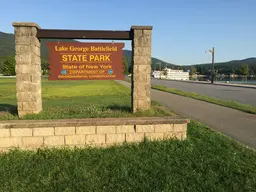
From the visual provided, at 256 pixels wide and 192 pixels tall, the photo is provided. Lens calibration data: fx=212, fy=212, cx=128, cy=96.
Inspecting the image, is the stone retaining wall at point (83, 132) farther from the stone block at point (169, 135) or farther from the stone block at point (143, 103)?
the stone block at point (143, 103)

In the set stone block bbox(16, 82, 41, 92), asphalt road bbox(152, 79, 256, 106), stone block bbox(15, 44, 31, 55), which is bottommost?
asphalt road bbox(152, 79, 256, 106)

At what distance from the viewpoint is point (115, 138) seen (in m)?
4.74

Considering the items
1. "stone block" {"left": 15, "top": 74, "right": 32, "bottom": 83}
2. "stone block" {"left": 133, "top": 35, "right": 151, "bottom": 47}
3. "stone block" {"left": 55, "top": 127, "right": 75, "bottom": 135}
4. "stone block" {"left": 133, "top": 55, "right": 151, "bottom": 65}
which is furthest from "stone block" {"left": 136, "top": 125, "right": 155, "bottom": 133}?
"stone block" {"left": 15, "top": 74, "right": 32, "bottom": 83}

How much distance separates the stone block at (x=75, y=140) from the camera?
4602 mm

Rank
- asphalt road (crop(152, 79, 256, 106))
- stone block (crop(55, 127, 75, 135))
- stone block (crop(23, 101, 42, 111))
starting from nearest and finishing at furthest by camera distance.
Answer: stone block (crop(55, 127, 75, 135)), stone block (crop(23, 101, 42, 111)), asphalt road (crop(152, 79, 256, 106))

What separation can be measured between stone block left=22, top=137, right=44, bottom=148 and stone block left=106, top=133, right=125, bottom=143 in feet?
4.62

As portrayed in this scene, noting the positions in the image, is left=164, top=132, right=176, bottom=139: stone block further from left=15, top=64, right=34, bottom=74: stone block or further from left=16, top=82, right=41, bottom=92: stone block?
left=15, top=64, right=34, bottom=74: stone block

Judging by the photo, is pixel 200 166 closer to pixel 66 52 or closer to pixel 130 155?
pixel 130 155

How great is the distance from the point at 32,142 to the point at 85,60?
2.59m

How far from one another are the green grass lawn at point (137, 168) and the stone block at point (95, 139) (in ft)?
0.60

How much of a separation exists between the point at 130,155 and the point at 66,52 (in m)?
3.40

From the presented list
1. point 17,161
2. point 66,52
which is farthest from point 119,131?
point 66,52

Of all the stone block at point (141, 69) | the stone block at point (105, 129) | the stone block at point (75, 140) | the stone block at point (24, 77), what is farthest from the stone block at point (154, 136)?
the stone block at point (24, 77)

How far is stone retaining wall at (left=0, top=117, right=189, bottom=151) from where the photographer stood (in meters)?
4.48
